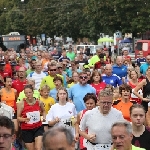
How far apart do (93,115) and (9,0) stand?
104619 millimetres

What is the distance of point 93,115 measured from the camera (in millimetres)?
7941

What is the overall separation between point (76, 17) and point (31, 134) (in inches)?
2358

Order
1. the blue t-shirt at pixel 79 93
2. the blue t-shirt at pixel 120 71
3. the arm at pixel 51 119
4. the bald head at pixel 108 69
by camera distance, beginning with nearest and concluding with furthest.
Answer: the arm at pixel 51 119 < the blue t-shirt at pixel 79 93 < the bald head at pixel 108 69 < the blue t-shirt at pixel 120 71

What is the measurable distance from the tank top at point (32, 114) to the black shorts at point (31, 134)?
7 cm

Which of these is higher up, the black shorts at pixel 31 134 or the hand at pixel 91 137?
the hand at pixel 91 137

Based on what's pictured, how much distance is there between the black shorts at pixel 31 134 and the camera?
10.8m

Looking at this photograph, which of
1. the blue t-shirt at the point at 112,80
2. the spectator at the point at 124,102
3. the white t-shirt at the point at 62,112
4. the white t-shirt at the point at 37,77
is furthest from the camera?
the white t-shirt at the point at 37,77

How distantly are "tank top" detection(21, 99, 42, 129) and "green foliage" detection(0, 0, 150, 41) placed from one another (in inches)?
1587

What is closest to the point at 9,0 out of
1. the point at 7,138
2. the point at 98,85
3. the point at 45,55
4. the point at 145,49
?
the point at 145,49

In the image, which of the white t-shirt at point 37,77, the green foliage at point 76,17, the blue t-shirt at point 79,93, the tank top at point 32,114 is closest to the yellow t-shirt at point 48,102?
the blue t-shirt at point 79,93

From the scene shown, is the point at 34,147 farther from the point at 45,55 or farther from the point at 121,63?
the point at 45,55

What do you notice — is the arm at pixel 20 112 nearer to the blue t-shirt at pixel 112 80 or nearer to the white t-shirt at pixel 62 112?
the white t-shirt at pixel 62 112

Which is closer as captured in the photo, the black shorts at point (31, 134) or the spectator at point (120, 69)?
the black shorts at point (31, 134)

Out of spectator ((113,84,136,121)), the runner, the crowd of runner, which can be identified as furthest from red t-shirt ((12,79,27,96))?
the runner
